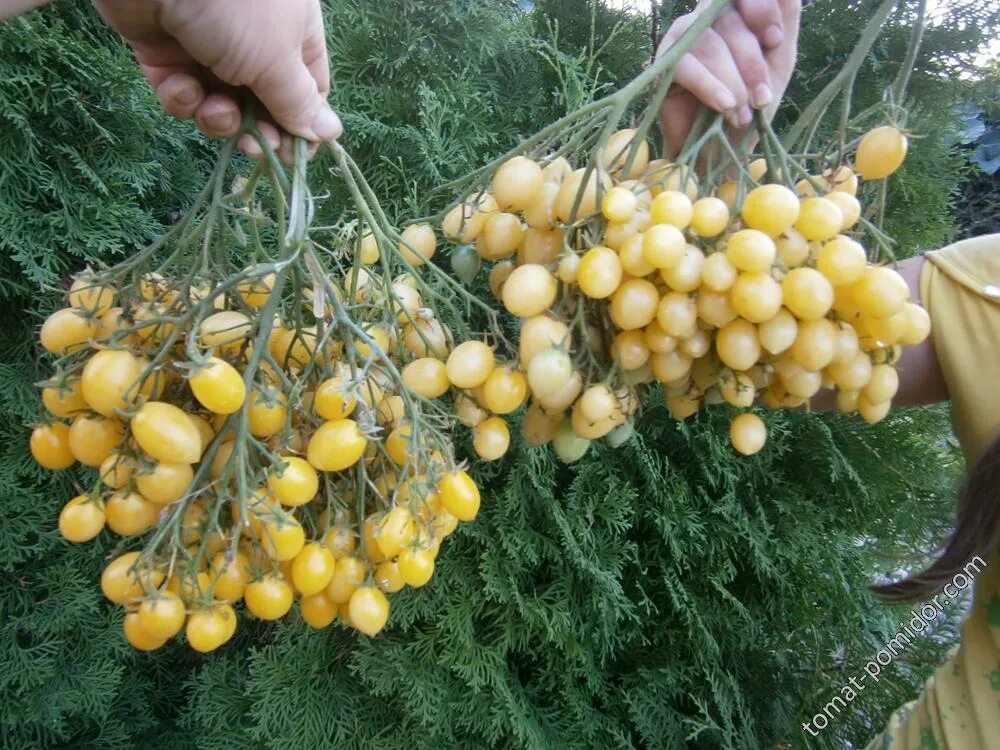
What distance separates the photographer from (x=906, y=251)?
3.86 feet

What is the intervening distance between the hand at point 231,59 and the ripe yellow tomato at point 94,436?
20 cm

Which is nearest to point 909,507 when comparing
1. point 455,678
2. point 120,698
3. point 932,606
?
point 932,606

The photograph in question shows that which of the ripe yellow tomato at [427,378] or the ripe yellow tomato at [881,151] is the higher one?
the ripe yellow tomato at [881,151]

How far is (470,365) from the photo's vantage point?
413 mm

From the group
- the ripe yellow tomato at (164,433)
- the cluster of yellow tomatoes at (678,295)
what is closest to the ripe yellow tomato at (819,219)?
the cluster of yellow tomatoes at (678,295)

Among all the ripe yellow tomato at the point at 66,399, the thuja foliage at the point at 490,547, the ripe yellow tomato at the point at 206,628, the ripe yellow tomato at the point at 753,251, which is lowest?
the thuja foliage at the point at 490,547

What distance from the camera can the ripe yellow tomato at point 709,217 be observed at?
359mm

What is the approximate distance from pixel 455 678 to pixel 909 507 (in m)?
0.85

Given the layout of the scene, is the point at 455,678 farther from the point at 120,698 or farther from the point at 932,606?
the point at 932,606

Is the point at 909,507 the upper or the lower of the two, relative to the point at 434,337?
lower

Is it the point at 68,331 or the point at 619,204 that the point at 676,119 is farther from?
the point at 68,331

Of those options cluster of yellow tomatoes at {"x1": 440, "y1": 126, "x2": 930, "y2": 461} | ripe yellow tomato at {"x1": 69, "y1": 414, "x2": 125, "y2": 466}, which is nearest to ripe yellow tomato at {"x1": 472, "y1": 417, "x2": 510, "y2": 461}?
cluster of yellow tomatoes at {"x1": 440, "y1": 126, "x2": 930, "y2": 461}

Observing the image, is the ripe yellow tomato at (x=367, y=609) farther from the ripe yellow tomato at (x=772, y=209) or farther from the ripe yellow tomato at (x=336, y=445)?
the ripe yellow tomato at (x=772, y=209)

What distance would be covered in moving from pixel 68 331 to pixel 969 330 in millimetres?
682
